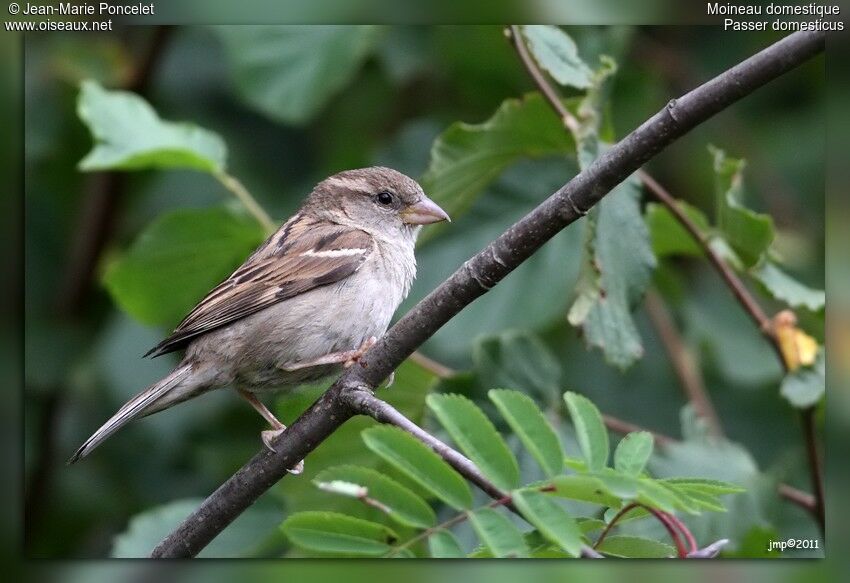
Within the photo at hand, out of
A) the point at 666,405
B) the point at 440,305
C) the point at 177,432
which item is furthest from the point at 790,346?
the point at 177,432

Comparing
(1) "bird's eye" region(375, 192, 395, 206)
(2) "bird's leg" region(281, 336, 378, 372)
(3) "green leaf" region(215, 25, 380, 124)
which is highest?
(3) "green leaf" region(215, 25, 380, 124)

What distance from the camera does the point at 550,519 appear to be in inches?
80.0

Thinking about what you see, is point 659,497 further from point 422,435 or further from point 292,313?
point 292,313

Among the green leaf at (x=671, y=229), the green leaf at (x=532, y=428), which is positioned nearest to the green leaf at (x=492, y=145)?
the green leaf at (x=671, y=229)

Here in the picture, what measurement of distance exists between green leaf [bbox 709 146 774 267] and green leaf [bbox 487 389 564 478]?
1.54 metres

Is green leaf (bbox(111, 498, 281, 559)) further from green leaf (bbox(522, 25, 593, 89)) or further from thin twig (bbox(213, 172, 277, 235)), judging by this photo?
green leaf (bbox(522, 25, 593, 89))

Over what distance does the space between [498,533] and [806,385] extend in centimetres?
167

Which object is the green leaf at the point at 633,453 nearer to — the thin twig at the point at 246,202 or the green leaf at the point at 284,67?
the thin twig at the point at 246,202

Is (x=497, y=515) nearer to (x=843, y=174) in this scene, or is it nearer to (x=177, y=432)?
(x=843, y=174)

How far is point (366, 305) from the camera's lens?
3.70m

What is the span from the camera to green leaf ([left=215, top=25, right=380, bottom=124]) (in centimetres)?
421

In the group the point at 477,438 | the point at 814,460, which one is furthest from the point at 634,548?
the point at 814,460

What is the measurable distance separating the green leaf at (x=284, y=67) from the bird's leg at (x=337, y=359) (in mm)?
1128

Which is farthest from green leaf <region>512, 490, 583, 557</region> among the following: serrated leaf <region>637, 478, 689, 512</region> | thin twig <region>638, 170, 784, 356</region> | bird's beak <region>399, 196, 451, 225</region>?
bird's beak <region>399, 196, 451, 225</region>
